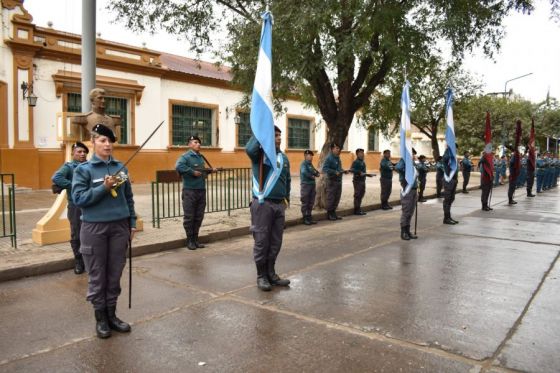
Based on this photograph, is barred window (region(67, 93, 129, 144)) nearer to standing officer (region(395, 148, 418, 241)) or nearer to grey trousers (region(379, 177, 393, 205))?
grey trousers (region(379, 177, 393, 205))

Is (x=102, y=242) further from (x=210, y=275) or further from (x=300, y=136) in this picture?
(x=300, y=136)

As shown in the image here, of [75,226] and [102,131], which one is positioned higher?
[102,131]

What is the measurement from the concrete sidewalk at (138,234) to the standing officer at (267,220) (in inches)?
107

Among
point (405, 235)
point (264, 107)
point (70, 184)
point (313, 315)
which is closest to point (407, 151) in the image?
point (405, 235)

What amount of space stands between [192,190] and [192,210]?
1.12 ft

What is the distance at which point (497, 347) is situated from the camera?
3.87 m

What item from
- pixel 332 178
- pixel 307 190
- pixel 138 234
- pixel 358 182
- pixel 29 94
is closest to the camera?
pixel 138 234

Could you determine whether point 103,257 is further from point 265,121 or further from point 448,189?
point 448,189

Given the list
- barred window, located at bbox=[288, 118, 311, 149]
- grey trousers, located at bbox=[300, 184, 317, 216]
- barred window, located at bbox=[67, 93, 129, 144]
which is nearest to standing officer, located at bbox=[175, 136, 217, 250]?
grey trousers, located at bbox=[300, 184, 317, 216]

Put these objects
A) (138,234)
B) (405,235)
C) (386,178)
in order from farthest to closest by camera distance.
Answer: (386,178) → (405,235) → (138,234)

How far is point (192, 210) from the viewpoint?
7.92 m

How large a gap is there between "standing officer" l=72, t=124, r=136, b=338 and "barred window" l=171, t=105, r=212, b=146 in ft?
57.0

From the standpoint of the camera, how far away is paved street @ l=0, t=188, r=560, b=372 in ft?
11.9

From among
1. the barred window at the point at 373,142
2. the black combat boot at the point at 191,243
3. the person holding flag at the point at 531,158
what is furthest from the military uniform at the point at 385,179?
the barred window at the point at 373,142
